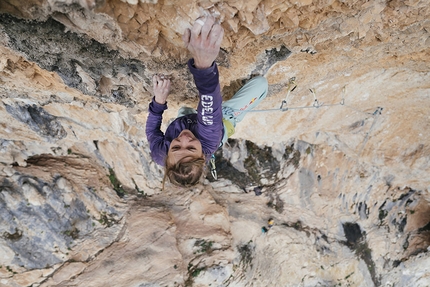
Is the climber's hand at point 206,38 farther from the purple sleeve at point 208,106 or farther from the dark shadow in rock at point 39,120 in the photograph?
the dark shadow in rock at point 39,120

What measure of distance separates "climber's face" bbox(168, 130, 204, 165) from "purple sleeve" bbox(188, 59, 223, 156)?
0.28 ft

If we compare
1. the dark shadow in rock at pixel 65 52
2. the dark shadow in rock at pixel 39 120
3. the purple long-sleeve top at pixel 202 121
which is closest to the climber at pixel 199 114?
the purple long-sleeve top at pixel 202 121

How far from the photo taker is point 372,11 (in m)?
1.80

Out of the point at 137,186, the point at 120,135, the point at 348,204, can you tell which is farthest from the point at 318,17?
the point at 348,204

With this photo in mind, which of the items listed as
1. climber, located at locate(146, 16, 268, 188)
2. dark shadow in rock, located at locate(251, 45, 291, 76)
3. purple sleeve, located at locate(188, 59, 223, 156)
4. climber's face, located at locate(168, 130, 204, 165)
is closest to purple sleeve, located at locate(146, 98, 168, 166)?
climber, located at locate(146, 16, 268, 188)

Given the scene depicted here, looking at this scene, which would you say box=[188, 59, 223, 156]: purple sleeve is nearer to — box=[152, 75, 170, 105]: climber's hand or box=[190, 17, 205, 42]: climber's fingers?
box=[190, 17, 205, 42]: climber's fingers

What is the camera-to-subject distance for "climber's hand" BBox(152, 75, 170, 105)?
7.11 feet

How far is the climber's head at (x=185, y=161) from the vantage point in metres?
1.90

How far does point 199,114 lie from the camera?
190 cm

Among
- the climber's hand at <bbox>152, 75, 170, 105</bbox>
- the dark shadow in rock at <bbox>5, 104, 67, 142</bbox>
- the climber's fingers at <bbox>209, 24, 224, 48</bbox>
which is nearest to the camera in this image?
the climber's fingers at <bbox>209, 24, 224, 48</bbox>

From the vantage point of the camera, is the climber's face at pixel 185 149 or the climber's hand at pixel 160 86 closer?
the climber's face at pixel 185 149

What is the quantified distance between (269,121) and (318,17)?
2.19 m

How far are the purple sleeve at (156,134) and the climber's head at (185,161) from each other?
240 mm

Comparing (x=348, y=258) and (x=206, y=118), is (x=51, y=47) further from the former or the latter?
(x=348, y=258)
